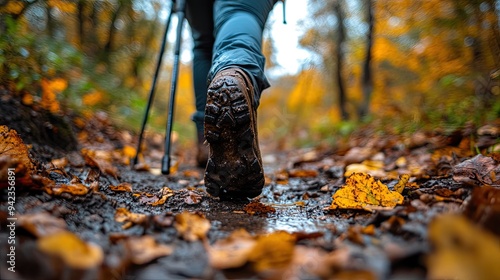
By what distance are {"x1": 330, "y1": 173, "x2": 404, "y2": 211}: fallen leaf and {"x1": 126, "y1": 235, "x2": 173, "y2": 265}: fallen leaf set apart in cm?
62

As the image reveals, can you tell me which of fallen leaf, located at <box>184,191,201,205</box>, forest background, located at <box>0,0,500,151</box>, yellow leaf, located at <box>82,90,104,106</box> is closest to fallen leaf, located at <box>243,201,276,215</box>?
fallen leaf, located at <box>184,191,201,205</box>

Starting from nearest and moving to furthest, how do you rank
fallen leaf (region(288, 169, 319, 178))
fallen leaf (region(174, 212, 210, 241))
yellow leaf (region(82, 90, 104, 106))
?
fallen leaf (region(174, 212, 210, 241))
fallen leaf (region(288, 169, 319, 178))
yellow leaf (region(82, 90, 104, 106))

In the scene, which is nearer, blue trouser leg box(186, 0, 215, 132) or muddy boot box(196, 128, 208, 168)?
blue trouser leg box(186, 0, 215, 132)

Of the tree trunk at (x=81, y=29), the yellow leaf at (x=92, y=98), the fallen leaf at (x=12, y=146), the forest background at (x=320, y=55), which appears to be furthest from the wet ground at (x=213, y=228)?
the tree trunk at (x=81, y=29)

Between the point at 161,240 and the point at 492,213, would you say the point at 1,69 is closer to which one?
the point at 161,240

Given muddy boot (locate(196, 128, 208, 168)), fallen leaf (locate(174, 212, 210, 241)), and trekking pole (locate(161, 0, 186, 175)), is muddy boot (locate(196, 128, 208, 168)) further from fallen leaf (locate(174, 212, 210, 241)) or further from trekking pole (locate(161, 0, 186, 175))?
fallen leaf (locate(174, 212, 210, 241))

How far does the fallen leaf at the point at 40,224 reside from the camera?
0.71 meters

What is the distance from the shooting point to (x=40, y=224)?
741mm

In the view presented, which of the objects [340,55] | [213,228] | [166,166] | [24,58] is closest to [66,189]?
[213,228]

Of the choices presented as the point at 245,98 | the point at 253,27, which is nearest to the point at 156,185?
the point at 245,98

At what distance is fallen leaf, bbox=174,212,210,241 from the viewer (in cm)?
82

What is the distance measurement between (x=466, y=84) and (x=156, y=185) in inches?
118

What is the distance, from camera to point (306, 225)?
1.02 m

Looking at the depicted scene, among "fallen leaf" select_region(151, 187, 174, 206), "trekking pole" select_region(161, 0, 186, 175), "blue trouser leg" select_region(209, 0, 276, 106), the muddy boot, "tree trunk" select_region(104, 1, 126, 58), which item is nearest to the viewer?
"fallen leaf" select_region(151, 187, 174, 206)
